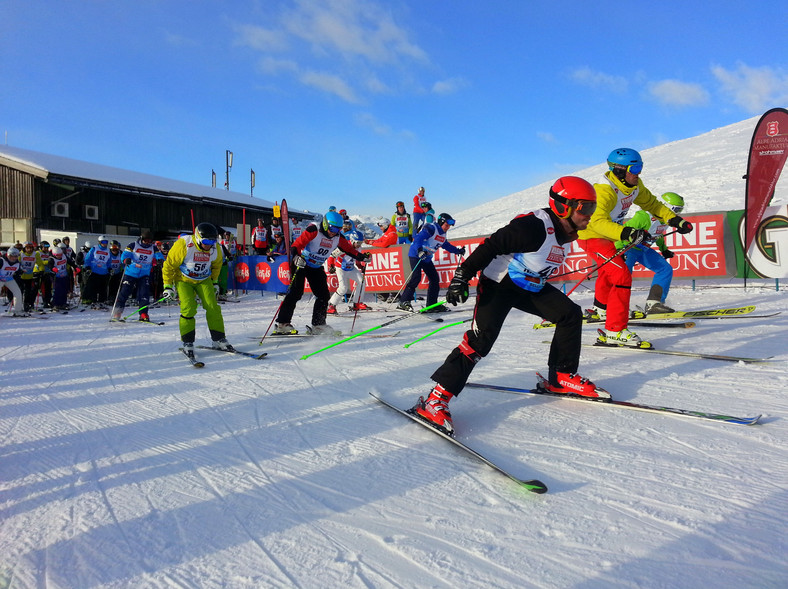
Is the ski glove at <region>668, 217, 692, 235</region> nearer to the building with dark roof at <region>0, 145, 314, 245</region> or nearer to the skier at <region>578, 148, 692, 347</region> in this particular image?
the skier at <region>578, 148, 692, 347</region>

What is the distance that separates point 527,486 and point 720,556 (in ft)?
2.53

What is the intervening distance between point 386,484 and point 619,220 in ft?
14.8

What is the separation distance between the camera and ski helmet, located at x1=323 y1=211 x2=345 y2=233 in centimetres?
726

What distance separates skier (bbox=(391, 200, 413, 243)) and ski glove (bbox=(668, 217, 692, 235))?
8.94m

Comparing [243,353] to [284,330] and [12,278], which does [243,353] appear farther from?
[12,278]

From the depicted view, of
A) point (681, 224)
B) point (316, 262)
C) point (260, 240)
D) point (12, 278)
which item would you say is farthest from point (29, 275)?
point (681, 224)

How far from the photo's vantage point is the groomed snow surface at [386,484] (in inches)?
70.1

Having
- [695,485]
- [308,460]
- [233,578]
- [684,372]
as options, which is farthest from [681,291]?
[233,578]

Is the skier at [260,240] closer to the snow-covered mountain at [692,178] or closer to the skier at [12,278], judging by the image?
the skier at [12,278]

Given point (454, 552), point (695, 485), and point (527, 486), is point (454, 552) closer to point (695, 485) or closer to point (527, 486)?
point (527, 486)

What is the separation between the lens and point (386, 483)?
2.45m

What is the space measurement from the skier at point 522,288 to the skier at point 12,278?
39.9 feet

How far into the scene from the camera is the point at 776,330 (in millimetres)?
5879

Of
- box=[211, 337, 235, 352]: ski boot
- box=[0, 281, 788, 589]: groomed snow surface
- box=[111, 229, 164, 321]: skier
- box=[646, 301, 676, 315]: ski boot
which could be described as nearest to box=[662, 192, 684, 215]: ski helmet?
box=[646, 301, 676, 315]: ski boot
